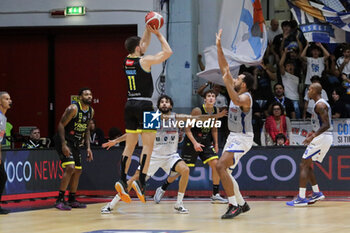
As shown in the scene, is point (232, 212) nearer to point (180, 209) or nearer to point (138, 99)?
point (180, 209)

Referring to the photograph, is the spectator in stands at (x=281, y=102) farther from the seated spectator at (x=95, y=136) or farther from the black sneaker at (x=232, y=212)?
the black sneaker at (x=232, y=212)

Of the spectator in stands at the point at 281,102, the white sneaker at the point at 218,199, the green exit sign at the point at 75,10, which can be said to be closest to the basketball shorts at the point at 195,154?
the white sneaker at the point at 218,199

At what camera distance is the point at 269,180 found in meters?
15.8

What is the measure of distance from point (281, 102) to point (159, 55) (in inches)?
291

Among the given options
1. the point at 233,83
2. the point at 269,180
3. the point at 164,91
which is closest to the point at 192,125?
the point at 269,180

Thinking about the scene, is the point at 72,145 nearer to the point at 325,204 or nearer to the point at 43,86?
the point at 325,204

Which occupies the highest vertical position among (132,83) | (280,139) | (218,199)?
(132,83)

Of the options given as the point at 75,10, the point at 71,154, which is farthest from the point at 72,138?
the point at 75,10

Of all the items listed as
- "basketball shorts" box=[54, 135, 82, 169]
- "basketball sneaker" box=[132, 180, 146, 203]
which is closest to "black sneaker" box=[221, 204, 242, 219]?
"basketball sneaker" box=[132, 180, 146, 203]

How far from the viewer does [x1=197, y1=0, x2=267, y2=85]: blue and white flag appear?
18516 mm

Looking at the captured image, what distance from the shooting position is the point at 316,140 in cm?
1353

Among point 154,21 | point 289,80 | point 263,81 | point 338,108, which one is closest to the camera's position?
point 154,21

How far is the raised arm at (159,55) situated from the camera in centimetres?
1061

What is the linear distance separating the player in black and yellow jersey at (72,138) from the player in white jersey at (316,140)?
4.24 meters
